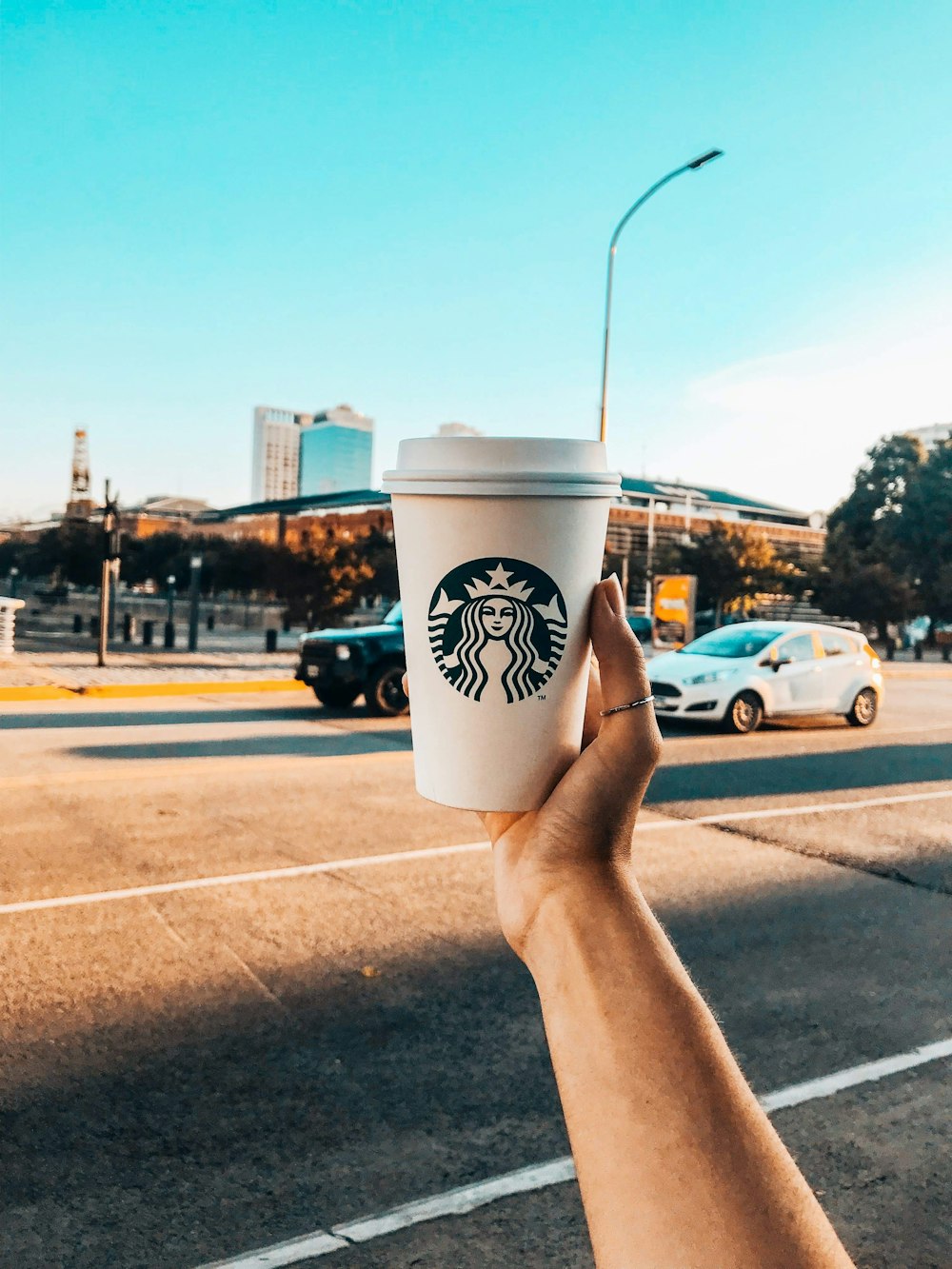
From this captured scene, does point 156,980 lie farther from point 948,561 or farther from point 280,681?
point 948,561

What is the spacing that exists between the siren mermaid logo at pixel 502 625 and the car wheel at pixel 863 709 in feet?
45.0

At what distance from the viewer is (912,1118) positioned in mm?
3658

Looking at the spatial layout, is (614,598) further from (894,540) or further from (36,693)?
(894,540)

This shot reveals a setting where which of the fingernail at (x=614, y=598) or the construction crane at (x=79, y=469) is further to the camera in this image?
the construction crane at (x=79, y=469)

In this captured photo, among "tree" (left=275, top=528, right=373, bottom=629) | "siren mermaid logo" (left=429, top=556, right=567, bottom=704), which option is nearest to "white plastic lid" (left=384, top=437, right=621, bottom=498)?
"siren mermaid logo" (left=429, top=556, right=567, bottom=704)

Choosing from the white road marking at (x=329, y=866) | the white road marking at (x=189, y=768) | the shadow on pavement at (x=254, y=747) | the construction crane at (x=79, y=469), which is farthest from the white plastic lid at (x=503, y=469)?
the construction crane at (x=79, y=469)

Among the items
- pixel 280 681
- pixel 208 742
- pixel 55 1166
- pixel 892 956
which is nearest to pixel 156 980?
pixel 55 1166

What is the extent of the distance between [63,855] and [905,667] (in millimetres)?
26273

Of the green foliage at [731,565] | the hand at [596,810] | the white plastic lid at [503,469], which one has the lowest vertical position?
the hand at [596,810]

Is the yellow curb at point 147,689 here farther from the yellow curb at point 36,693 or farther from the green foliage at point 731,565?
the green foliage at point 731,565

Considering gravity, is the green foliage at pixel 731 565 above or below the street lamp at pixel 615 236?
below

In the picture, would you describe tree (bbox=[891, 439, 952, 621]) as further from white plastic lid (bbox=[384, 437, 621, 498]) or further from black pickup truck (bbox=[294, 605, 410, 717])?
white plastic lid (bbox=[384, 437, 621, 498])

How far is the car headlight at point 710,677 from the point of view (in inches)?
519

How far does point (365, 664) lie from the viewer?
13.4 m
